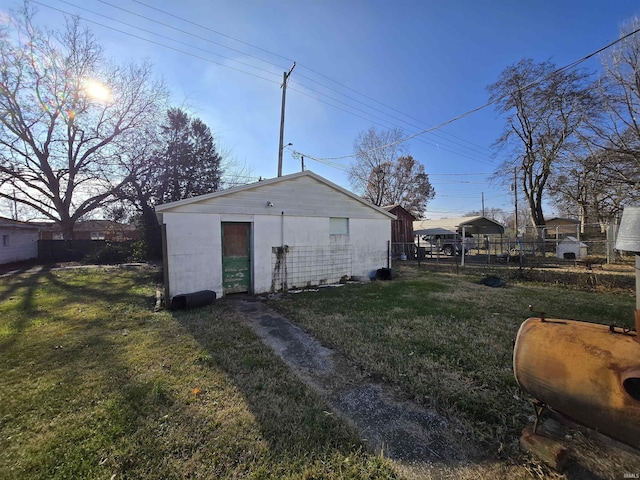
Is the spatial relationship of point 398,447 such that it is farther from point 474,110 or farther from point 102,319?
point 474,110

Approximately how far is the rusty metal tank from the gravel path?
0.80 meters

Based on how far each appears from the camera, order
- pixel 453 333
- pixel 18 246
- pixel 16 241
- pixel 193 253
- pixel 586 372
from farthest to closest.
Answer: pixel 18 246 → pixel 16 241 → pixel 193 253 → pixel 453 333 → pixel 586 372

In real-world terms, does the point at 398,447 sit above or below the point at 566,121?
below

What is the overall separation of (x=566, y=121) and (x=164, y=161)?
86.6ft

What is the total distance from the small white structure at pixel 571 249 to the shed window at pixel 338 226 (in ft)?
38.5

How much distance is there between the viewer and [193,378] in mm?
3150

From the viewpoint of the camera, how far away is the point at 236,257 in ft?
24.3

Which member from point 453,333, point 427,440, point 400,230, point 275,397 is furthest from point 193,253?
point 400,230

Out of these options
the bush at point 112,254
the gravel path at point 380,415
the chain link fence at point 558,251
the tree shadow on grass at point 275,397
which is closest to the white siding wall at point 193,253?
the tree shadow on grass at point 275,397

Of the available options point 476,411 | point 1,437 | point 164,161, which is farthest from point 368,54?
point 164,161

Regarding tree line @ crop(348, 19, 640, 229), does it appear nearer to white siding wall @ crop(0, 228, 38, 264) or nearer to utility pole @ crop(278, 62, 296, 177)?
utility pole @ crop(278, 62, 296, 177)

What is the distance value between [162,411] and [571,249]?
1815 centimetres

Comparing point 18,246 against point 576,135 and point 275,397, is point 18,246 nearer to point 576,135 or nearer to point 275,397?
point 275,397

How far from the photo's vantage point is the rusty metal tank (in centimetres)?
157
